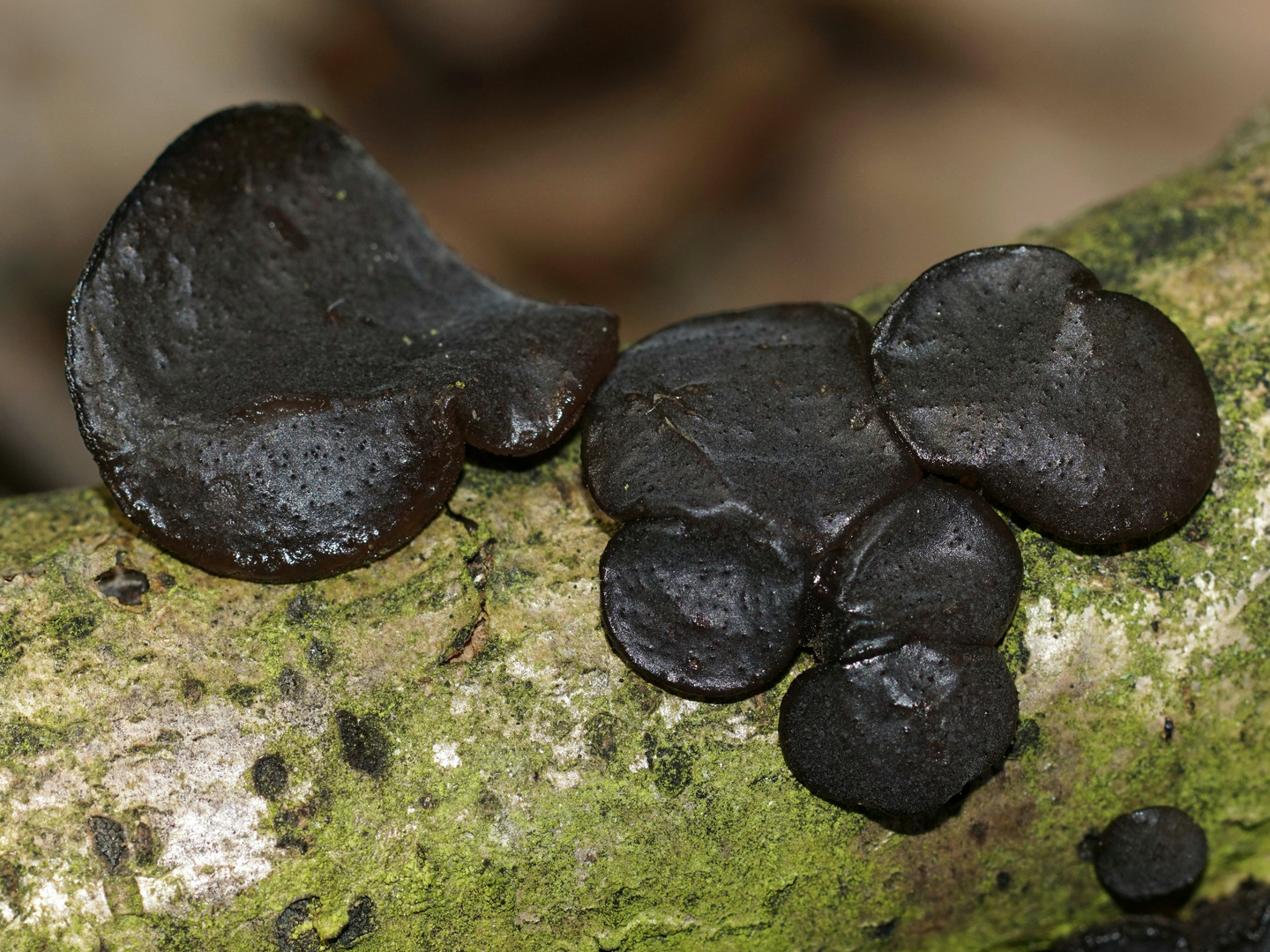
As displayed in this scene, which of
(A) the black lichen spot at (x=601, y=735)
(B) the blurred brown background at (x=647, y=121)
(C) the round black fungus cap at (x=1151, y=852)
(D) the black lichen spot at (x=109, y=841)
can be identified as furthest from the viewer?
(B) the blurred brown background at (x=647, y=121)

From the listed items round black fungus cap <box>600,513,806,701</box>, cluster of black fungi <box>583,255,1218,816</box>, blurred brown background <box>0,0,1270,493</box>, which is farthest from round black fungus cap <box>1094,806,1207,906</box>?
blurred brown background <box>0,0,1270,493</box>

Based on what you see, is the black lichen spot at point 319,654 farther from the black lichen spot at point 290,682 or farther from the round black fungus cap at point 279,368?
the round black fungus cap at point 279,368

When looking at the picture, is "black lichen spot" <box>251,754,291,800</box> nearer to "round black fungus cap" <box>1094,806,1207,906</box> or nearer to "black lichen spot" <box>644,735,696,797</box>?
"black lichen spot" <box>644,735,696,797</box>

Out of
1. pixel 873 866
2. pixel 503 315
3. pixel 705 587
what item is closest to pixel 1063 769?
pixel 873 866

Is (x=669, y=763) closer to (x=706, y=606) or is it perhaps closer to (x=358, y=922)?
(x=706, y=606)

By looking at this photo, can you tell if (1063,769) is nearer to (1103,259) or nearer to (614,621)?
(614,621)

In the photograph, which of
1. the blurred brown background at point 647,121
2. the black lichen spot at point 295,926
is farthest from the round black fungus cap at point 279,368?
the blurred brown background at point 647,121
